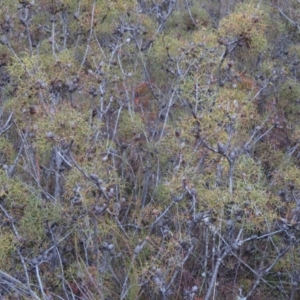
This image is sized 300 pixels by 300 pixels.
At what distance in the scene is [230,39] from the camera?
8.97 ft

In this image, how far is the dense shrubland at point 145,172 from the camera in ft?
7.12

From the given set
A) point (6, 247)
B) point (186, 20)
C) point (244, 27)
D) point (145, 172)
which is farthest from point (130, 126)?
point (186, 20)

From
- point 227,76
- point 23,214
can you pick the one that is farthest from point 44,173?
point 227,76

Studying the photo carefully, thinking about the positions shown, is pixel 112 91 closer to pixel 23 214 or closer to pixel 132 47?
pixel 132 47

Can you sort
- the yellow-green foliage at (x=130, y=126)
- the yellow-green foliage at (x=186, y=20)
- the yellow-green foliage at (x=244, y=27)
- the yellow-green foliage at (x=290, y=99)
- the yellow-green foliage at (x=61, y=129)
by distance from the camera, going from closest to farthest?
the yellow-green foliage at (x=61, y=129) → the yellow-green foliage at (x=244, y=27) → the yellow-green foliage at (x=130, y=126) → the yellow-green foliage at (x=290, y=99) → the yellow-green foliage at (x=186, y=20)

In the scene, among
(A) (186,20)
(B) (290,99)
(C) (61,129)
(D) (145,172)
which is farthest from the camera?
(A) (186,20)

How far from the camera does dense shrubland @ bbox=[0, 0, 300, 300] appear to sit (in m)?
2.17

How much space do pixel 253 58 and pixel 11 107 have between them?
1.61 meters

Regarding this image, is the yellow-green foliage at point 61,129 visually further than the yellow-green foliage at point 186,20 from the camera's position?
No

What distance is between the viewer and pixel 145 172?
2.87m

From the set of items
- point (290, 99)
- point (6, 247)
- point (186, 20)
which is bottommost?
point (290, 99)

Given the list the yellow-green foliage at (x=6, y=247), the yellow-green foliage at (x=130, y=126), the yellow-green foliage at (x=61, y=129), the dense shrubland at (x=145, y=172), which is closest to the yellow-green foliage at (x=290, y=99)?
the dense shrubland at (x=145, y=172)

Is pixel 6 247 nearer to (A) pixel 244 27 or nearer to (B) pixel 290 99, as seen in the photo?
(A) pixel 244 27

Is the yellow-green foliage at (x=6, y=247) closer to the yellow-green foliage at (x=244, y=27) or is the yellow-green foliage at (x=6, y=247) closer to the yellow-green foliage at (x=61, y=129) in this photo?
the yellow-green foliage at (x=61, y=129)
